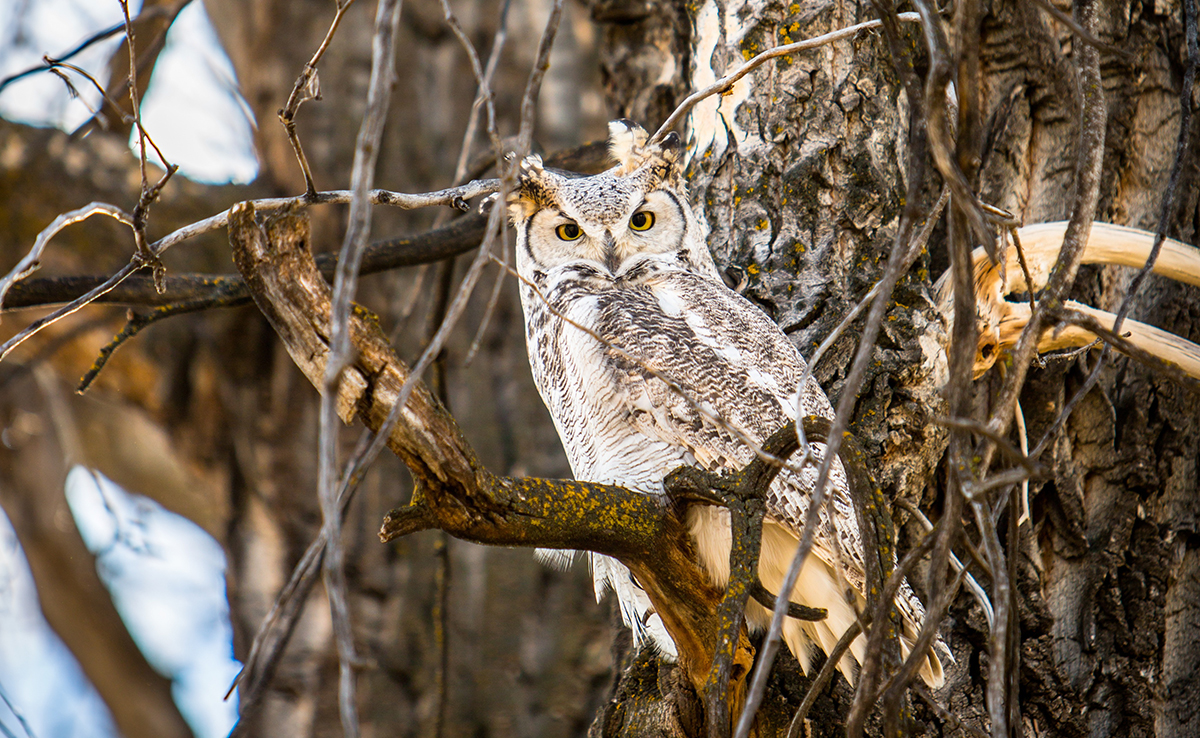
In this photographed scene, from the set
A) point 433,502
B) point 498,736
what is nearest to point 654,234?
point 433,502

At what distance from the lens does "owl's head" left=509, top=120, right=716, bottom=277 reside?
1906mm

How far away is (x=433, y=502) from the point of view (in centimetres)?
99

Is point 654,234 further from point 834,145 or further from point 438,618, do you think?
point 438,618

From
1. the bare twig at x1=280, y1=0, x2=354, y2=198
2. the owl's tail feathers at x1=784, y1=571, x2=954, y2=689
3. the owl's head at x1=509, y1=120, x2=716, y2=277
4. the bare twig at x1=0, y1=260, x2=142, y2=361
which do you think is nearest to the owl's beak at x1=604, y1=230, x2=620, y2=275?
the owl's head at x1=509, y1=120, x2=716, y2=277

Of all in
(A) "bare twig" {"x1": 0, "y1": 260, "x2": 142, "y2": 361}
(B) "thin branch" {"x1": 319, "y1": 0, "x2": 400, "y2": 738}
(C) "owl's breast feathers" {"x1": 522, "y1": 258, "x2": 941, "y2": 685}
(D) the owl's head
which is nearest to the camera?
(B) "thin branch" {"x1": 319, "y1": 0, "x2": 400, "y2": 738}

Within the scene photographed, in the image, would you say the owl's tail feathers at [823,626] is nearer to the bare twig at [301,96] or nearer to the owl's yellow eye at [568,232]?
the owl's yellow eye at [568,232]

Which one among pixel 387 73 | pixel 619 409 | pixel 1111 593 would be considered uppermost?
pixel 387 73

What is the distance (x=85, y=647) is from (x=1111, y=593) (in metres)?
4.28

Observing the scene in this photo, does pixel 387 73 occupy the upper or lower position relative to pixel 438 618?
upper

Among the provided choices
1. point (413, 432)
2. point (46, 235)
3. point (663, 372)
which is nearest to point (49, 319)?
point (46, 235)

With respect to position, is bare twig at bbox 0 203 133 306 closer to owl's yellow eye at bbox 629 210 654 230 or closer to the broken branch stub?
the broken branch stub

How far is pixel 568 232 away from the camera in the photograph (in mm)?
1979

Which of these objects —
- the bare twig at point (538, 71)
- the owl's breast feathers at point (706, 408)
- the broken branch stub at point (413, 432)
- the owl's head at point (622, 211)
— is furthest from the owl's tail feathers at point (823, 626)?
the bare twig at point (538, 71)

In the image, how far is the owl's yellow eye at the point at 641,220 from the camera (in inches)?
77.0
